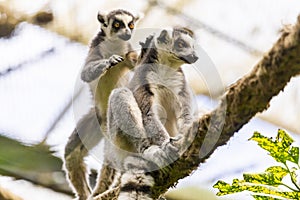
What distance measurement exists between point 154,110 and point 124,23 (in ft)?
1.22

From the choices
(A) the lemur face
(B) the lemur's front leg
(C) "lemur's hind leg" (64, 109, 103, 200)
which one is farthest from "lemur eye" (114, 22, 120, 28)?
(C) "lemur's hind leg" (64, 109, 103, 200)

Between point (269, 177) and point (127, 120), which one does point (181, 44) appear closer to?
point (127, 120)

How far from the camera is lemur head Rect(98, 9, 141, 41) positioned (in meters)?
1.85

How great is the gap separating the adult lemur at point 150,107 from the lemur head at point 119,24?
18cm

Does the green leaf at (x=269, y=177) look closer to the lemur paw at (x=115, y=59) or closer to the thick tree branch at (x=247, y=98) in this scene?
the thick tree branch at (x=247, y=98)

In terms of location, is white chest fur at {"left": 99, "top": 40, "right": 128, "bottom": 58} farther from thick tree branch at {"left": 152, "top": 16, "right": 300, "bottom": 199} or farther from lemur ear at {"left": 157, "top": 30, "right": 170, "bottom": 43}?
thick tree branch at {"left": 152, "top": 16, "right": 300, "bottom": 199}

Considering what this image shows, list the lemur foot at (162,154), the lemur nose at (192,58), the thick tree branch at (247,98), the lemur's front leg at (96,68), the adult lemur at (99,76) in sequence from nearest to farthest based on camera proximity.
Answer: the thick tree branch at (247,98), the lemur foot at (162,154), the lemur nose at (192,58), the lemur's front leg at (96,68), the adult lemur at (99,76)

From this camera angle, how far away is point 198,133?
1.19 metres

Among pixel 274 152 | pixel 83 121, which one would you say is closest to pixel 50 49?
pixel 83 121

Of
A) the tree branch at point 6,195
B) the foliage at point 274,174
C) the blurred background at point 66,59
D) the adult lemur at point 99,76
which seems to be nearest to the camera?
the foliage at point 274,174

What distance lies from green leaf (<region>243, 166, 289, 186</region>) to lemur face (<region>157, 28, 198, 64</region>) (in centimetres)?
82

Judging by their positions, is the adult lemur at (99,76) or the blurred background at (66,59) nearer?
the adult lemur at (99,76)

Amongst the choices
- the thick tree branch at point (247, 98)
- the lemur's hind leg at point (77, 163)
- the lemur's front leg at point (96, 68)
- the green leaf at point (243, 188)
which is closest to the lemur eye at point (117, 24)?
the lemur's front leg at point (96, 68)

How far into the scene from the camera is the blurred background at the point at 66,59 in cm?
226
